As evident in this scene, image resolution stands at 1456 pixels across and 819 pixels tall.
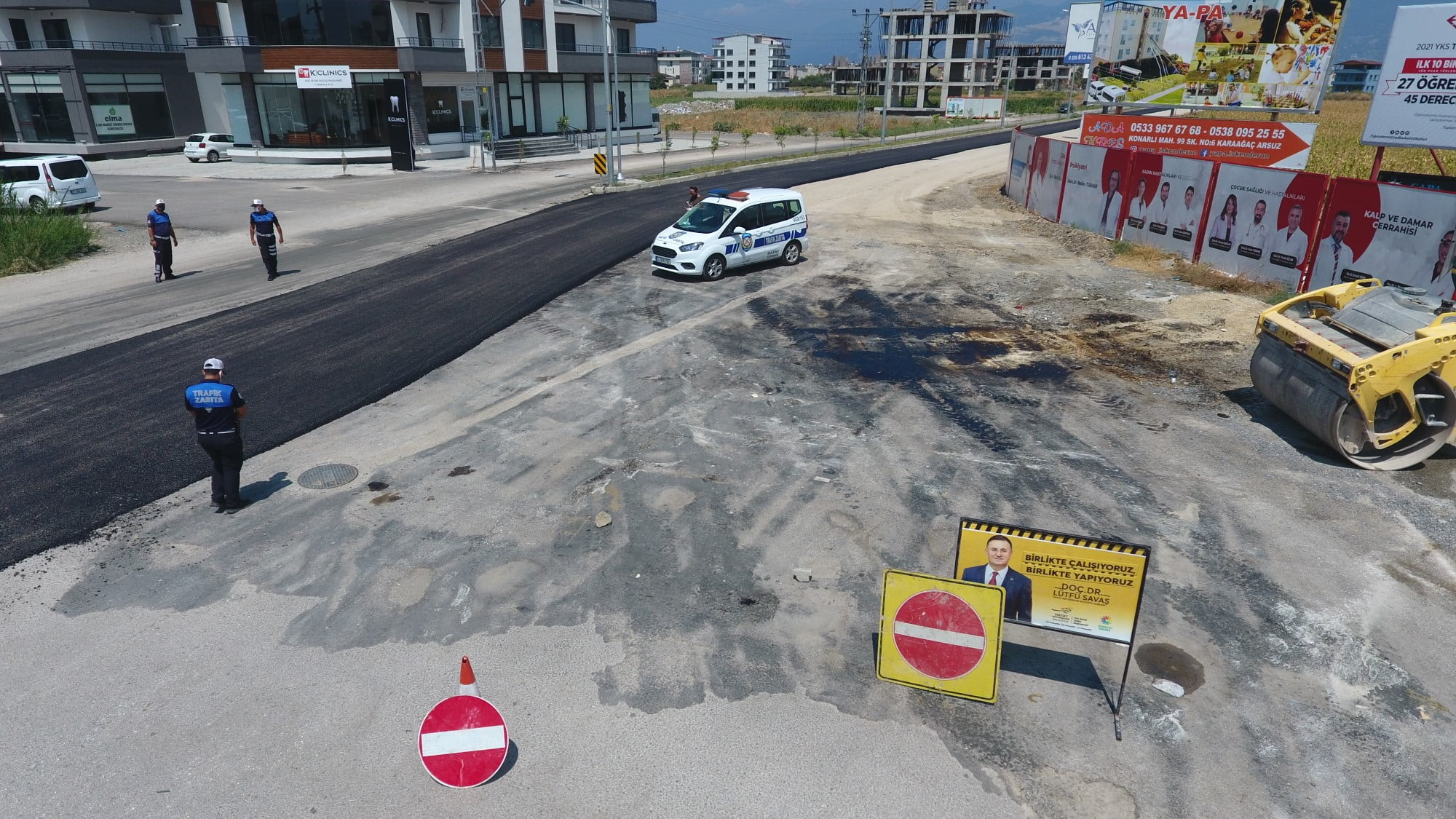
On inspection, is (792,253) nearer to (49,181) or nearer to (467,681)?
(467,681)

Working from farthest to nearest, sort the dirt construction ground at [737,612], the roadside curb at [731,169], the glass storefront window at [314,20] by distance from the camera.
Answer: the glass storefront window at [314,20] < the roadside curb at [731,169] < the dirt construction ground at [737,612]

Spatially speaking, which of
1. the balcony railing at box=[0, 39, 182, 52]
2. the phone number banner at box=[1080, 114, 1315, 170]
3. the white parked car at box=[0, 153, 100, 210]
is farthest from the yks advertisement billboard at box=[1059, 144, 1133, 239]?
the balcony railing at box=[0, 39, 182, 52]

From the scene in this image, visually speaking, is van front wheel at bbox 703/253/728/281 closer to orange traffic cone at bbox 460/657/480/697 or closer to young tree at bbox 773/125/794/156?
orange traffic cone at bbox 460/657/480/697

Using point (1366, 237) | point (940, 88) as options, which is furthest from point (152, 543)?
point (940, 88)

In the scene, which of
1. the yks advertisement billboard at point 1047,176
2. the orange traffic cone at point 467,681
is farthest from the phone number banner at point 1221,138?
the orange traffic cone at point 467,681

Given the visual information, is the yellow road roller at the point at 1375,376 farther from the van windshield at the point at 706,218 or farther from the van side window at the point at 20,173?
the van side window at the point at 20,173

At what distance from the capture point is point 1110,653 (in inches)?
282

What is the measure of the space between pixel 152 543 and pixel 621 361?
Result: 7.55 meters

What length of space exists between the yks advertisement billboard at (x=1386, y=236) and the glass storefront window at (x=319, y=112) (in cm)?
4552

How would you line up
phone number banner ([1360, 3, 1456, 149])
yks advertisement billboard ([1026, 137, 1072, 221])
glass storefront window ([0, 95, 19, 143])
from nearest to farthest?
phone number banner ([1360, 3, 1456, 149]), yks advertisement billboard ([1026, 137, 1072, 221]), glass storefront window ([0, 95, 19, 143])

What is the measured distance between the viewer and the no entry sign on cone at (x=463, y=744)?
5551 mm

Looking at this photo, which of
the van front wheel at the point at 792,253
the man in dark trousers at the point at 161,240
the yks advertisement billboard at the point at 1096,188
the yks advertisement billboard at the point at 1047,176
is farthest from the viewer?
the yks advertisement billboard at the point at 1047,176

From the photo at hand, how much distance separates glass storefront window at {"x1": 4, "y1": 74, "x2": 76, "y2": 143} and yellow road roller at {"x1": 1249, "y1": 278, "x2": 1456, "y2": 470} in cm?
6101

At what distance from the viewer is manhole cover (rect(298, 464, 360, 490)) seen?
33.2 ft
